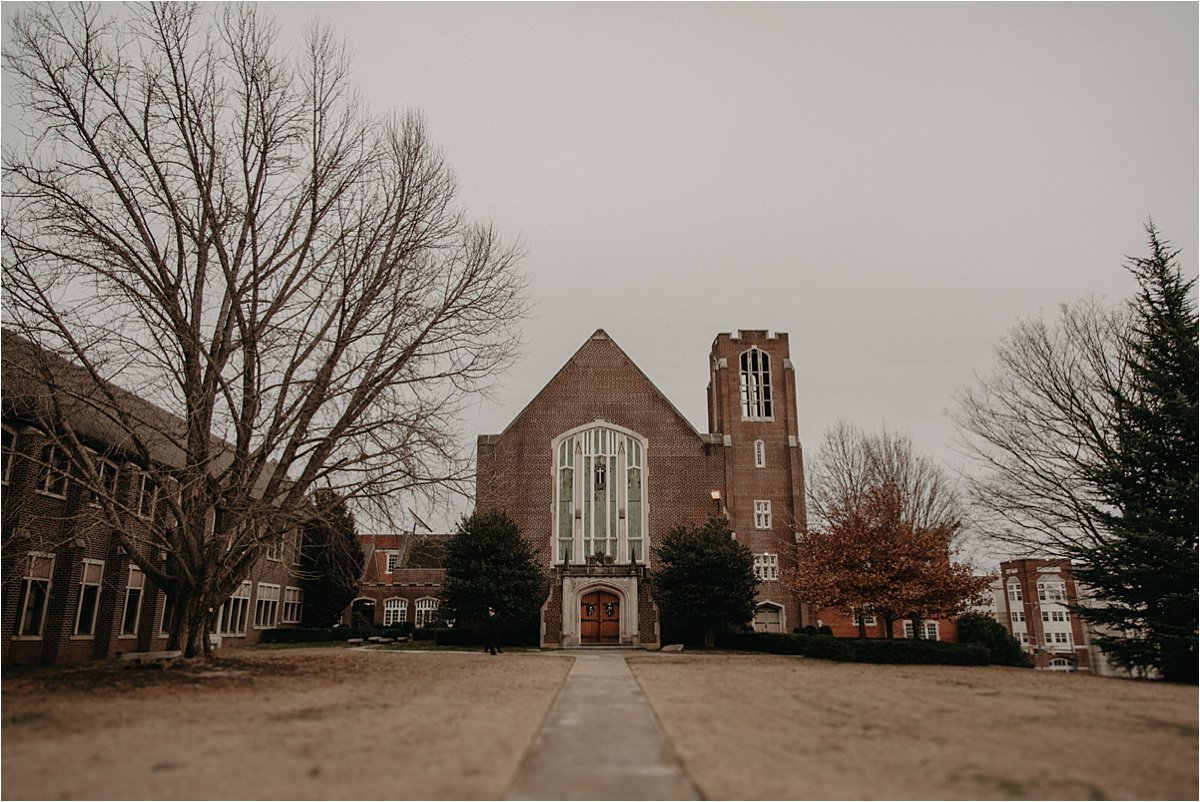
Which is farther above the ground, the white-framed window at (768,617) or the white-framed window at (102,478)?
the white-framed window at (102,478)

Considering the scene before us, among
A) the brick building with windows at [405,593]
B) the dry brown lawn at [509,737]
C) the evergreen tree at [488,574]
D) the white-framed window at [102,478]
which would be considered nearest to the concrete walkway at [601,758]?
the dry brown lawn at [509,737]

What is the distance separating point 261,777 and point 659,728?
4.24 m

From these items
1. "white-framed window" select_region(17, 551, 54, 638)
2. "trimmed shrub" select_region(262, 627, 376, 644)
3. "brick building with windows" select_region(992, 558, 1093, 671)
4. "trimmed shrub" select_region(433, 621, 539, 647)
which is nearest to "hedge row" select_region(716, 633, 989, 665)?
"trimmed shrub" select_region(433, 621, 539, 647)

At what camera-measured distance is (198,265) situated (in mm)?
17094

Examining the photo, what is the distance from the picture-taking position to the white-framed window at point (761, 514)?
125 feet

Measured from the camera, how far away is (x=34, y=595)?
73.2 ft

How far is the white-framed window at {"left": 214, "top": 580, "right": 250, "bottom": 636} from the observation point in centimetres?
3419

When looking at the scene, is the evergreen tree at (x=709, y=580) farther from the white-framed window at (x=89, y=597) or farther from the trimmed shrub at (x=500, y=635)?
the white-framed window at (x=89, y=597)

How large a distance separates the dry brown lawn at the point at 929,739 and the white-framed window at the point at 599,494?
2127cm

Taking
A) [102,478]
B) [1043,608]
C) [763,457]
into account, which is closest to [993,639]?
[763,457]

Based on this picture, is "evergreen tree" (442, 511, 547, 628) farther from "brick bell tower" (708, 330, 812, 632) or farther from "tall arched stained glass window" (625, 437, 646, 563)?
"brick bell tower" (708, 330, 812, 632)

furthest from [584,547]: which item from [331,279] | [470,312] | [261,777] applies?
[261,777]

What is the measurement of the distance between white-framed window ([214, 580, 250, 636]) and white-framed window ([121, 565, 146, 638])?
5.55 metres

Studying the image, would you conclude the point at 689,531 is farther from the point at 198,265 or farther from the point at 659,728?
the point at 659,728
